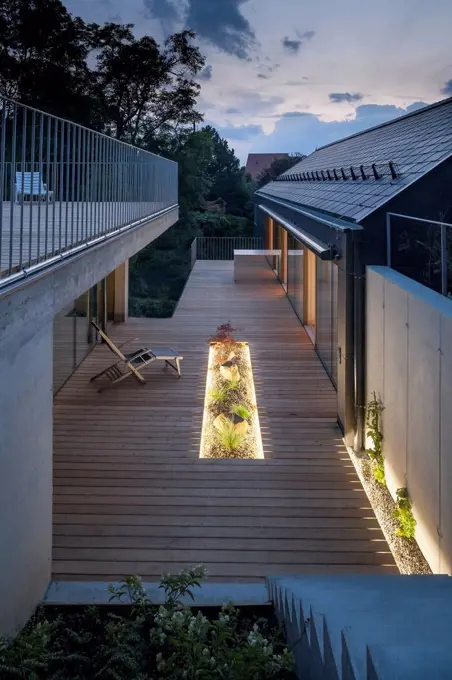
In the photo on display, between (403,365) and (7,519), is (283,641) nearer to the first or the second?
(7,519)

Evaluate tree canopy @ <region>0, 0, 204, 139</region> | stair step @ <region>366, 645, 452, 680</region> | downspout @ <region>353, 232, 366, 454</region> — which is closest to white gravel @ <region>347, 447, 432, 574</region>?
downspout @ <region>353, 232, 366, 454</region>

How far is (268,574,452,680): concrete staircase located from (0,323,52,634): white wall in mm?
1495

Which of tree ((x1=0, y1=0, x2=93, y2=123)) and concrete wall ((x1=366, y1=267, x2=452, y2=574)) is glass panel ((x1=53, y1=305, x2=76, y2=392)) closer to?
concrete wall ((x1=366, y1=267, x2=452, y2=574))

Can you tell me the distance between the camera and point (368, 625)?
2570 millimetres

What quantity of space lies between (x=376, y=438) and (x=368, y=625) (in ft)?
13.0

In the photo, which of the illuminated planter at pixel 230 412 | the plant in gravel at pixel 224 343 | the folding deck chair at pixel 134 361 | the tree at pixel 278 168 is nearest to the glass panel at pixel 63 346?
the folding deck chair at pixel 134 361

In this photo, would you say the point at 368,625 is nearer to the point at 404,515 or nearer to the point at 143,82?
the point at 404,515

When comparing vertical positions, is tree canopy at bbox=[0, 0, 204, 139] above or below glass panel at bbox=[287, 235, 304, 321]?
above

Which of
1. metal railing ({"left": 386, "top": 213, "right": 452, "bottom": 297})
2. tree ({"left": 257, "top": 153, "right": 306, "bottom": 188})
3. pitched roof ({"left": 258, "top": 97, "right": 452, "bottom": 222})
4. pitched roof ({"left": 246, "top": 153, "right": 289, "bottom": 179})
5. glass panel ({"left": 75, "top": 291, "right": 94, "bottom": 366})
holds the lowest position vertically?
glass panel ({"left": 75, "top": 291, "right": 94, "bottom": 366})

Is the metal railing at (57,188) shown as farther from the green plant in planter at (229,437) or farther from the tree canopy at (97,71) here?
the tree canopy at (97,71)

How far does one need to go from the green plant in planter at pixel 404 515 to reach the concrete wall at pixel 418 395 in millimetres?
92

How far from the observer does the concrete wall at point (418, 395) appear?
4.29 meters

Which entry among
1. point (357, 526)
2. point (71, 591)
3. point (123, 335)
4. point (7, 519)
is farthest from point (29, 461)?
point (123, 335)

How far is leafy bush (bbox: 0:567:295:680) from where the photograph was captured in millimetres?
2941
